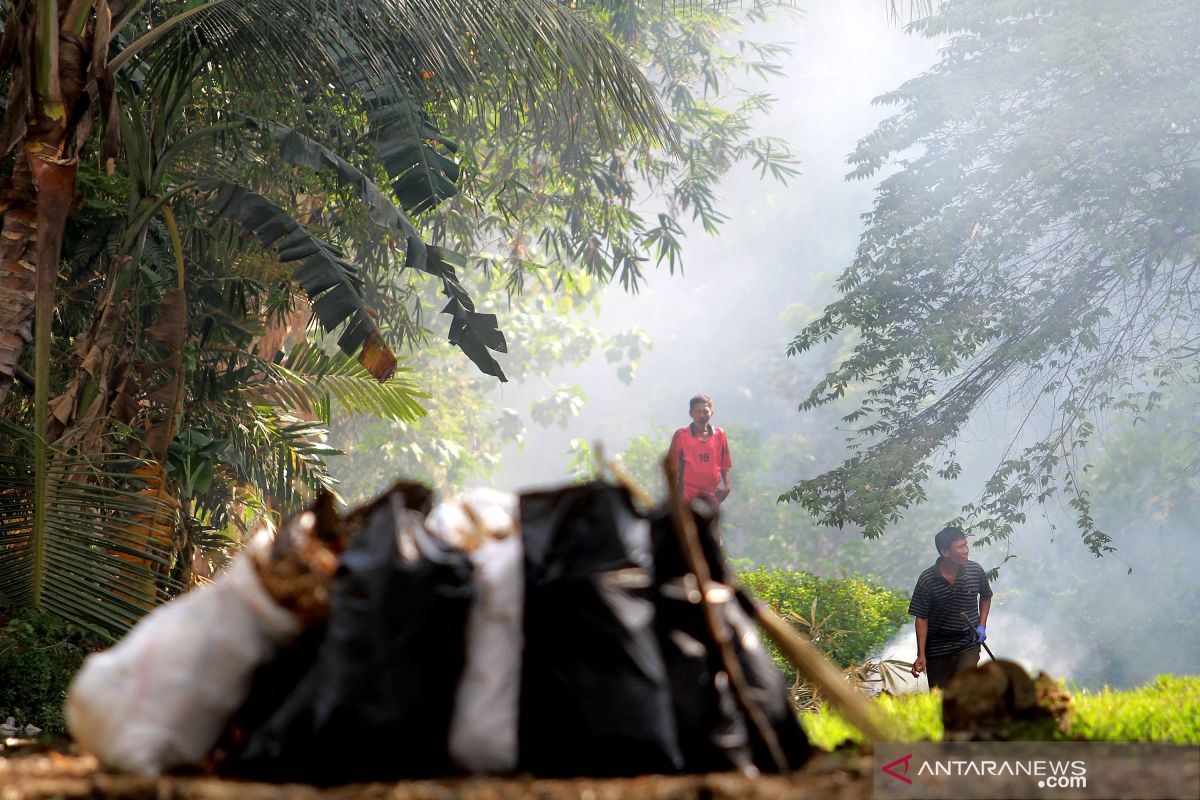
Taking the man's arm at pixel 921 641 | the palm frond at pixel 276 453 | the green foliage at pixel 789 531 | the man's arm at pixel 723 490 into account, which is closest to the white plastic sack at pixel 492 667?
the man's arm at pixel 921 641

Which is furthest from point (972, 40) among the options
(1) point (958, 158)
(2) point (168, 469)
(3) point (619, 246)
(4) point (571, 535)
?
(4) point (571, 535)

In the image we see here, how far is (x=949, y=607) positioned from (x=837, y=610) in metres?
2.86

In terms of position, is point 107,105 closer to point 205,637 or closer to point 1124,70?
point 205,637

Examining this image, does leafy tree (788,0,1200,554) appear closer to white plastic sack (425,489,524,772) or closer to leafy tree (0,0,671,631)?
leafy tree (0,0,671,631)

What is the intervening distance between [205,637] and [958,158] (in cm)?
1421

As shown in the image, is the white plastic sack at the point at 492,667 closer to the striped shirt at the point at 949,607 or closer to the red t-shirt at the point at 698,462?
the striped shirt at the point at 949,607

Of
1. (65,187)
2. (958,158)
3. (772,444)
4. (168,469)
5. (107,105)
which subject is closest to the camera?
(65,187)

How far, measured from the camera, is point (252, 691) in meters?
2.77

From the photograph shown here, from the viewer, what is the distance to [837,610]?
409 inches

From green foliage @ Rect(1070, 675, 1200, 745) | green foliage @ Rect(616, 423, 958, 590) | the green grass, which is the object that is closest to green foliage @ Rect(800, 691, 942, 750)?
the green grass

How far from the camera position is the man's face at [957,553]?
296 inches

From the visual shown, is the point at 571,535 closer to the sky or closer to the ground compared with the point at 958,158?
closer to the ground

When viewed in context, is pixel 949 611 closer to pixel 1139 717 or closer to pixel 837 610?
pixel 837 610

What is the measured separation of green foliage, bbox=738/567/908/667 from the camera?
9.84 metres
